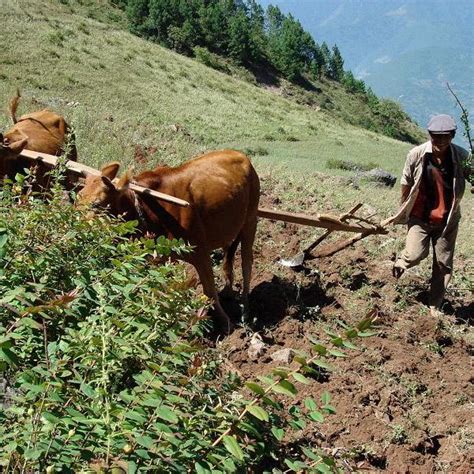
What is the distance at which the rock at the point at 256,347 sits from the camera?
5.63 m

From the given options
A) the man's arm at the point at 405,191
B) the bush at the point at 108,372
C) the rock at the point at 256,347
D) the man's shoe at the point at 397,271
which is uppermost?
the man's arm at the point at 405,191

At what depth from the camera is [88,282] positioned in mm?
2732

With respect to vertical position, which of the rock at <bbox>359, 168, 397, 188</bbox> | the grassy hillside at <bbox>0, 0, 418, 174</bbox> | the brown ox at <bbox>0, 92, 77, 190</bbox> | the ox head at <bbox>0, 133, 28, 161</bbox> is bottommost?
the grassy hillside at <bbox>0, 0, 418, 174</bbox>

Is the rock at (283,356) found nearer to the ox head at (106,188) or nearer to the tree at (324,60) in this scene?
the ox head at (106,188)

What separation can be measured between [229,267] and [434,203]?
243cm

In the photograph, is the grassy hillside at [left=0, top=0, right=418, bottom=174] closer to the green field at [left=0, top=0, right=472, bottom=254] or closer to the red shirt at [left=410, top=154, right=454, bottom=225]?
the green field at [left=0, top=0, right=472, bottom=254]

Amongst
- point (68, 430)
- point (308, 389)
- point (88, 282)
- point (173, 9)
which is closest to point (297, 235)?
point (308, 389)

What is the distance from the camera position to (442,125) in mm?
5691

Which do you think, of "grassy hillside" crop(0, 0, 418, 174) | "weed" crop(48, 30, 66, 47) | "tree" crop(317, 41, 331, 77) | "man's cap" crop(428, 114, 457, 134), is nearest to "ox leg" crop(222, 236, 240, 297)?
"man's cap" crop(428, 114, 457, 134)

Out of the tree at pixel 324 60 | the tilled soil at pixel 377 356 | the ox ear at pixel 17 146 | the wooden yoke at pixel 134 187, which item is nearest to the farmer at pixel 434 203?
the tilled soil at pixel 377 356

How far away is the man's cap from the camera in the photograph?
566 cm

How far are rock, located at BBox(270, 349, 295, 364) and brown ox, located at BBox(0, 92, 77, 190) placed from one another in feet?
9.01

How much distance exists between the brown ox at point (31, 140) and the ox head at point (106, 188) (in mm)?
656

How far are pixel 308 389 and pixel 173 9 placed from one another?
274 feet
